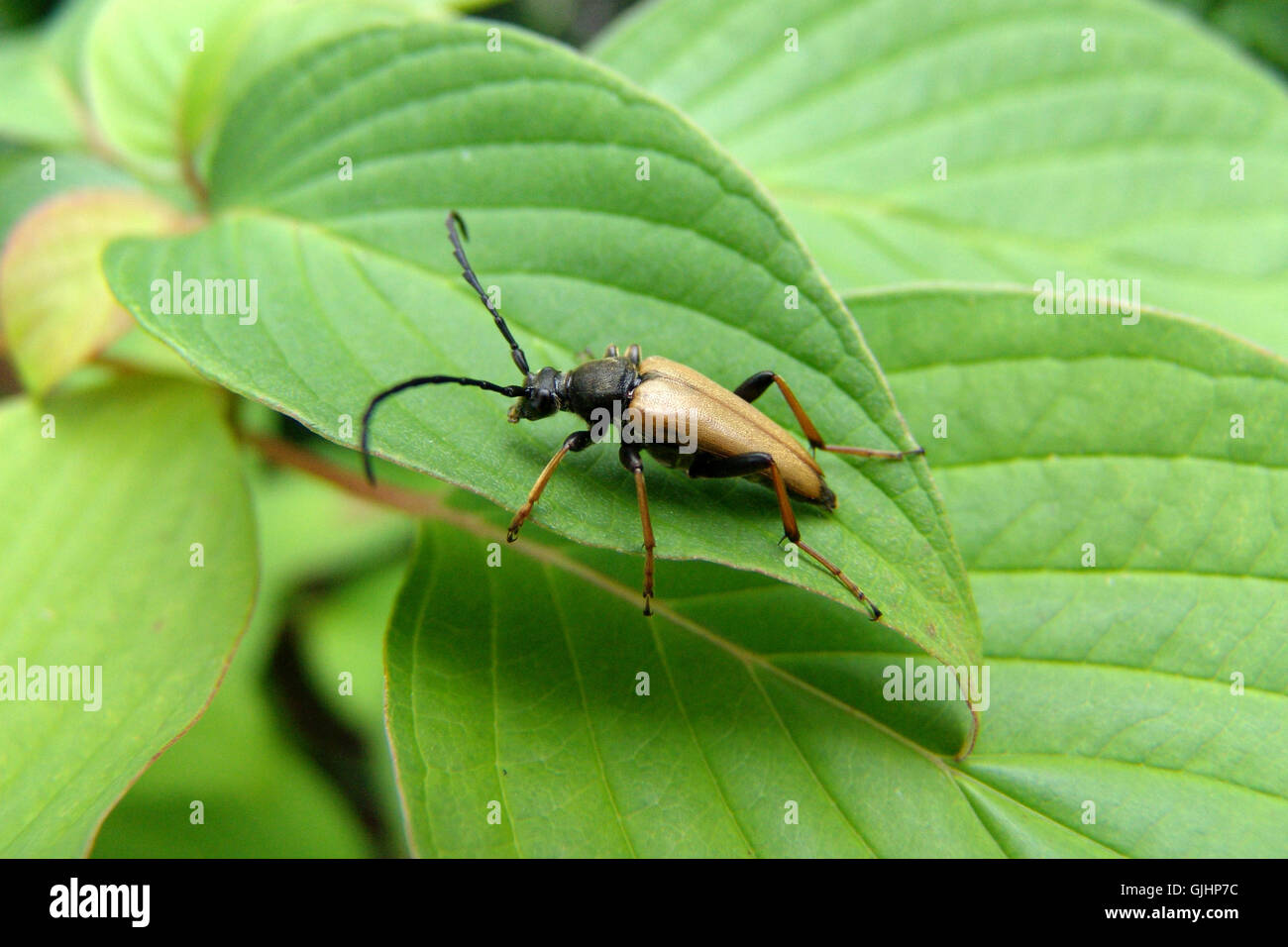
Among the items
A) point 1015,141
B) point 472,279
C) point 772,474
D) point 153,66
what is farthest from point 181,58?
point 1015,141

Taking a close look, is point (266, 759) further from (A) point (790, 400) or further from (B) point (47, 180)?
(A) point (790, 400)

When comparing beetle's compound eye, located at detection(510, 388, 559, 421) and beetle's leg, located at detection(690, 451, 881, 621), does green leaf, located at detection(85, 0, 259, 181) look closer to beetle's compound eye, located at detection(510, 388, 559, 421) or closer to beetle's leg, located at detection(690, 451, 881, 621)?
beetle's compound eye, located at detection(510, 388, 559, 421)

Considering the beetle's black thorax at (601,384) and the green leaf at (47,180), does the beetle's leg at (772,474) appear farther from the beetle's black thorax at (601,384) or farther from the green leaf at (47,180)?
the green leaf at (47,180)

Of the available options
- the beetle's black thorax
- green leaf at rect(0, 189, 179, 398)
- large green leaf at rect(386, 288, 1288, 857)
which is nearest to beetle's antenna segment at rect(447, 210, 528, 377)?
the beetle's black thorax
